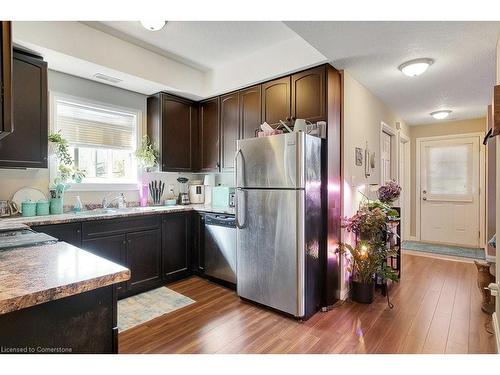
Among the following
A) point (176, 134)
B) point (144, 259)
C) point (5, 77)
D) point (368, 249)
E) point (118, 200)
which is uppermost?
point (176, 134)

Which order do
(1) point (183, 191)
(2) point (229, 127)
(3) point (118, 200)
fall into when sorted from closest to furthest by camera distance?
(3) point (118, 200) → (2) point (229, 127) → (1) point (183, 191)

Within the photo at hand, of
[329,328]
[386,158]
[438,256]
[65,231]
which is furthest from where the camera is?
[438,256]

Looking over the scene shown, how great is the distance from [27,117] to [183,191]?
2043 millimetres

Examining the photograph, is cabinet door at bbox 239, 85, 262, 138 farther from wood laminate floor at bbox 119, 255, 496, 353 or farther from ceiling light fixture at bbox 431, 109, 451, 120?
ceiling light fixture at bbox 431, 109, 451, 120

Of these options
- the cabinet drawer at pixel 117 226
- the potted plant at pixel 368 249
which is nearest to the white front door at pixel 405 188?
the potted plant at pixel 368 249

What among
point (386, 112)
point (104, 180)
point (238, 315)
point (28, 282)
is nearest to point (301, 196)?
point (238, 315)

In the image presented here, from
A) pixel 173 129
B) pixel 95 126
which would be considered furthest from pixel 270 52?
pixel 95 126

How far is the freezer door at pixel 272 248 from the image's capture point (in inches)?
95.3

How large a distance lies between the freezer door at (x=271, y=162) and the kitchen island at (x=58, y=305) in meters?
1.63

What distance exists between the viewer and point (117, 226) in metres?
2.82

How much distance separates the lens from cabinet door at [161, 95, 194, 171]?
360cm

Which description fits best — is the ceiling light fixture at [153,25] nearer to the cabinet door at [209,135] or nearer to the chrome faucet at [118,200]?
the cabinet door at [209,135]

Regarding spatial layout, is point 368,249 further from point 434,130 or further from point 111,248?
point 434,130
